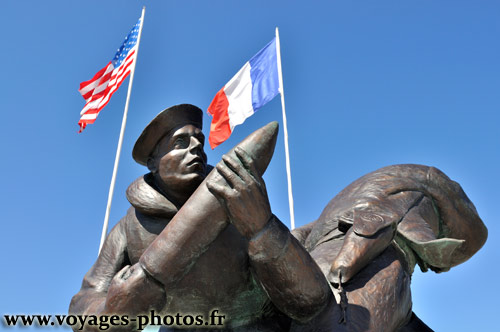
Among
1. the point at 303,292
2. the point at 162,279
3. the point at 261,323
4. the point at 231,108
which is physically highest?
the point at 231,108

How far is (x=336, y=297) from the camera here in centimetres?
328

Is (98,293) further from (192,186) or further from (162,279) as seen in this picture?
(192,186)

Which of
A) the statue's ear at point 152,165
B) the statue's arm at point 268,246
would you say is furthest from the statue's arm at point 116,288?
the statue's arm at point 268,246

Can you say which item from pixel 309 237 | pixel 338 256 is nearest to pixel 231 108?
pixel 309 237

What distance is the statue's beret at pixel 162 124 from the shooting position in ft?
11.0

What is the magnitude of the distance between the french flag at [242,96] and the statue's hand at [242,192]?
8.42 metres

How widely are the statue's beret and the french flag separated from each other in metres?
7.77

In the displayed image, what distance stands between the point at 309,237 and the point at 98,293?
5.33ft

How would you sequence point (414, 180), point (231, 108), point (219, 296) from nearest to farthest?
Result: point (219, 296)
point (414, 180)
point (231, 108)

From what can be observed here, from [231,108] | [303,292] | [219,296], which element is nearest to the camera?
[303,292]

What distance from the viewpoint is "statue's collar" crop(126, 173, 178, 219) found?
328 centimetres

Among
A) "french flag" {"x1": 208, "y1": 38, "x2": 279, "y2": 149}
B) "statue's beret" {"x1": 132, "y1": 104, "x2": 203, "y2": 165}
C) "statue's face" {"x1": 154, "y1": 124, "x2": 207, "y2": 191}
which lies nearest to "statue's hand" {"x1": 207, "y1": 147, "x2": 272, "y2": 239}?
"statue's face" {"x1": 154, "y1": 124, "x2": 207, "y2": 191}

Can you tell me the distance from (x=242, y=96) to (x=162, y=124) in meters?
8.51

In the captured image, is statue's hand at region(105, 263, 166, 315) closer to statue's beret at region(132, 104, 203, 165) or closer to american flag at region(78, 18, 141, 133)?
statue's beret at region(132, 104, 203, 165)
